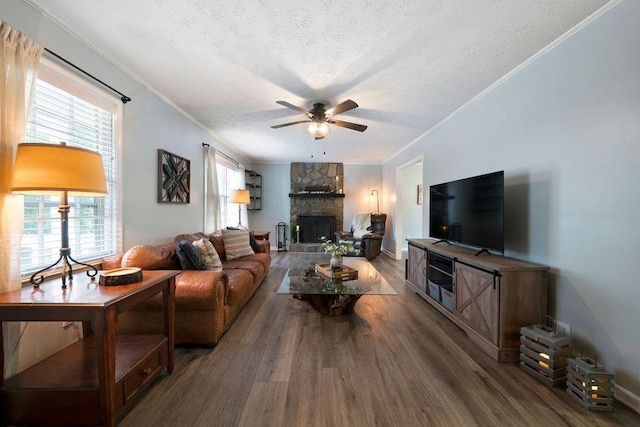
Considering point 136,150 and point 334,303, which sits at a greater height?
point 136,150

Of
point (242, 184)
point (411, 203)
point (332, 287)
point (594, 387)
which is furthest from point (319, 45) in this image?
point (411, 203)

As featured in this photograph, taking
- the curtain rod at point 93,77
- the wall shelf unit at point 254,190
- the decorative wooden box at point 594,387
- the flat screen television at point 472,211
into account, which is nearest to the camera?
the decorative wooden box at point 594,387

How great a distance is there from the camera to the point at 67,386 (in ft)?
4.50

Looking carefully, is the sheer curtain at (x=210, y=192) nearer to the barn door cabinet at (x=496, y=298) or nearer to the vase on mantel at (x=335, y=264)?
the vase on mantel at (x=335, y=264)

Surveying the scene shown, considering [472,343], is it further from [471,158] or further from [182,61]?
[182,61]

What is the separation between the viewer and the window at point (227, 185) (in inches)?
207

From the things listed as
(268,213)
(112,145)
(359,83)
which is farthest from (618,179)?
(268,213)

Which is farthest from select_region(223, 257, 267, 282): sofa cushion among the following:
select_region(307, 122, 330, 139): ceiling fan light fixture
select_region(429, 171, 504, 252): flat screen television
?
→ select_region(429, 171, 504, 252): flat screen television

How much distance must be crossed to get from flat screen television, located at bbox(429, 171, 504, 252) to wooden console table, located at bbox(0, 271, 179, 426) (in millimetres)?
2881

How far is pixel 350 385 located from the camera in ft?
5.88

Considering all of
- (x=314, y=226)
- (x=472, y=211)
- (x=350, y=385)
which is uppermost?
(x=472, y=211)

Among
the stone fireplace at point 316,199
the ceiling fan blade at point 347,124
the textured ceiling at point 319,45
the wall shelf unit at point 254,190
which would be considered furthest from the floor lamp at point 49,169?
the stone fireplace at point 316,199

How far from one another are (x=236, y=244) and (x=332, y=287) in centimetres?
195

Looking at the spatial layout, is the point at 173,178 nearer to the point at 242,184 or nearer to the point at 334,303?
the point at 334,303
